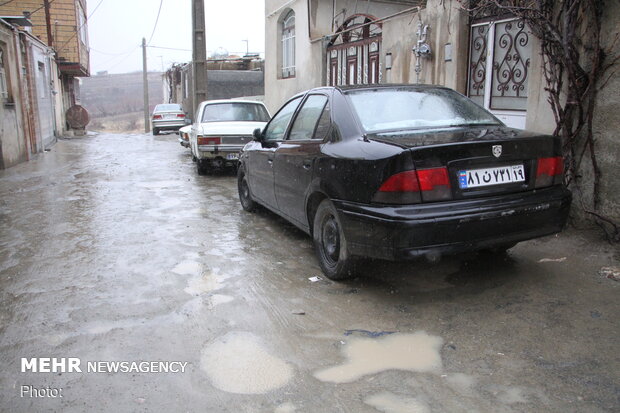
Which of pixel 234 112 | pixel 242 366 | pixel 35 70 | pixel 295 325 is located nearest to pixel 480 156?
pixel 295 325

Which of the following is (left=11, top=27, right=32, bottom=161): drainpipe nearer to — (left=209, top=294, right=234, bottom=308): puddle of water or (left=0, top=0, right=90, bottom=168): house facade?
(left=0, top=0, right=90, bottom=168): house facade

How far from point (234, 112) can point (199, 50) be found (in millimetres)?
6913

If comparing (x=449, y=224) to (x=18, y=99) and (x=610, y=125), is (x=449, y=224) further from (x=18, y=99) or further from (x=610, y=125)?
(x=18, y=99)

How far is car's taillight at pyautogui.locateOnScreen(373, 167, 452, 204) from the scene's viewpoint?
3.30 meters

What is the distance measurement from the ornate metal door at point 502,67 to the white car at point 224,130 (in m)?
4.33

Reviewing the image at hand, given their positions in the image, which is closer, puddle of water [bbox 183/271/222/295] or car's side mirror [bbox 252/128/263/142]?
puddle of water [bbox 183/271/222/295]

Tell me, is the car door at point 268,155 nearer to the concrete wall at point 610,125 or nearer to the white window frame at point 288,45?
the concrete wall at point 610,125

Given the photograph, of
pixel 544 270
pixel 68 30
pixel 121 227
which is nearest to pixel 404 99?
pixel 544 270

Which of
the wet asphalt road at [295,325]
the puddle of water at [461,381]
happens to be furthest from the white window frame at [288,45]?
the puddle of water at [461,381]

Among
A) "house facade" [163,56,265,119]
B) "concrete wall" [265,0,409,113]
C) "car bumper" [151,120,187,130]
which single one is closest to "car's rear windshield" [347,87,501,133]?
"concrete wall" [265,0,409,113]

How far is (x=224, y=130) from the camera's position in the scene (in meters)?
10.1

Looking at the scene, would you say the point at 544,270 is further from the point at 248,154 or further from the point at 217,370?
the point at 248,154

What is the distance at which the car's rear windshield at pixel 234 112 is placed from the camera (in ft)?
35.9

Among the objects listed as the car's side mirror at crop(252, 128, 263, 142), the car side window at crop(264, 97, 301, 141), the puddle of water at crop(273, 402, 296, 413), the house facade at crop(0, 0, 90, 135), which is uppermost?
the house facade at crop(0, 0, 90, 135)
